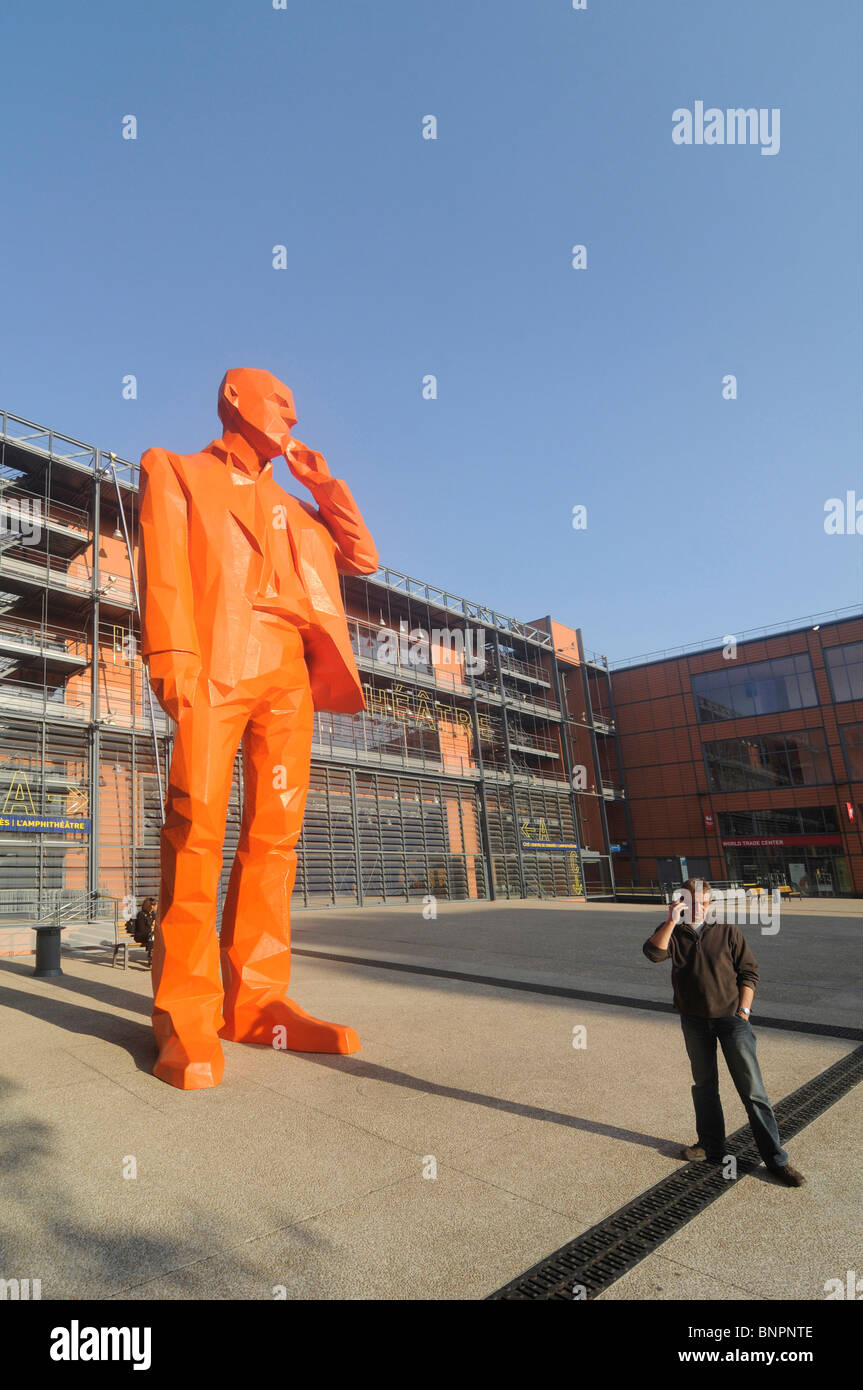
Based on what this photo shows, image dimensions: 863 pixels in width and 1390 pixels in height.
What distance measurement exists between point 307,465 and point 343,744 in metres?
16.7

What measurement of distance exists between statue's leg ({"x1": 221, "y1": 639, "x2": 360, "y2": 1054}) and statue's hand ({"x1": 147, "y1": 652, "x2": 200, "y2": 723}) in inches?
24.6

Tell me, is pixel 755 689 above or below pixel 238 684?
above

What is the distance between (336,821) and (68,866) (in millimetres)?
7451

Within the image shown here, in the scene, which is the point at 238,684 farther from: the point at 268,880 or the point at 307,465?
the point at 307,465

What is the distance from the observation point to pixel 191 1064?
4.40 meters

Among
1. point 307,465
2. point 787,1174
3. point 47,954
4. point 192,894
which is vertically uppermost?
point 307,465

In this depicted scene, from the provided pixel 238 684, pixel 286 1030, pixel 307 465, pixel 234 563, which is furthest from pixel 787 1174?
pixel 307 465

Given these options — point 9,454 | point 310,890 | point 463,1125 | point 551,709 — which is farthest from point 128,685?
point 551,709

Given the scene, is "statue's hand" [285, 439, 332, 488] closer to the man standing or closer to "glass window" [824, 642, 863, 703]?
the man standing

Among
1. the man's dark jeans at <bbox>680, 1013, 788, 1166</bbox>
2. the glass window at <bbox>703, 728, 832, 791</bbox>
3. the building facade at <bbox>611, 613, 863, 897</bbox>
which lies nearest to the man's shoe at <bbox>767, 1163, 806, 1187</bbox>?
the man's dark jeans at <bbox>680, 1013, 788, 1166</bbox>

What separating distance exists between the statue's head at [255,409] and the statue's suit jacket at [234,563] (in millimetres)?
206

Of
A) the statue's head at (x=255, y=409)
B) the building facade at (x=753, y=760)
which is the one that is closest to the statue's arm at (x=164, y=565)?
the statue's head at (x=255, y=409)

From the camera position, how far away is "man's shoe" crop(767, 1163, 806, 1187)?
312 cm

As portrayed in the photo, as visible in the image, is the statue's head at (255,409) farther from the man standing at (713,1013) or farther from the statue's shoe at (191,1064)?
the man standing at (713,1013)
